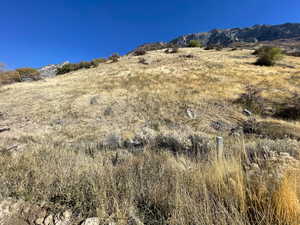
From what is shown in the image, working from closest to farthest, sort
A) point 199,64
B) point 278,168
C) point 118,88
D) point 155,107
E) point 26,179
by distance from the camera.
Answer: point 278,168 < point 26,179 < point 155,107 < point 118,88 < point 199,64

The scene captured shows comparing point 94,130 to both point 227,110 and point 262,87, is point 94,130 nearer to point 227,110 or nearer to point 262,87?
point 227,110

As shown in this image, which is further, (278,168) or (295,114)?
(295,114)

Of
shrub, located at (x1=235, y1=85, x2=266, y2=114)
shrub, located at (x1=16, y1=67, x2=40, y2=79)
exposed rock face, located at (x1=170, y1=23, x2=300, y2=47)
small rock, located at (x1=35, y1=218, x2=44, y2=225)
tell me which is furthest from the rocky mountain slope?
small rock, located at (x1=35, y1=218, x2=44, y2=225)

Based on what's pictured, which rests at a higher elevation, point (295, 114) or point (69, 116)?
point (69, 116)

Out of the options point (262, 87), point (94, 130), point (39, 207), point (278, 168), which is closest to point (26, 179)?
point (39, 207)

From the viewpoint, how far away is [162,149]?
13.3 feet

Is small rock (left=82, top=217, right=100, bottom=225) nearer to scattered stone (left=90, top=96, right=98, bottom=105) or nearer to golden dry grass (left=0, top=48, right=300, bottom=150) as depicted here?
golden dry grass (left=0, top=48, right=300, bottom=150)

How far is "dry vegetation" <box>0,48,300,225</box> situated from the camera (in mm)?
1448

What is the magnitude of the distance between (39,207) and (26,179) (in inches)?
21.8

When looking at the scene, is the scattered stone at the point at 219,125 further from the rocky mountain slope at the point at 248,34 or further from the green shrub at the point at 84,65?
the rocky mountain slope at the point at 248,34

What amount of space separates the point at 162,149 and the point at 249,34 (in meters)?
122

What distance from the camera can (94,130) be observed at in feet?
24.9

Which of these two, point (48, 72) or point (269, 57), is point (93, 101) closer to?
point (269, 57)

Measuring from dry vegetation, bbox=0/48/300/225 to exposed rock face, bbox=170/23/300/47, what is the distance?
79.1 m
